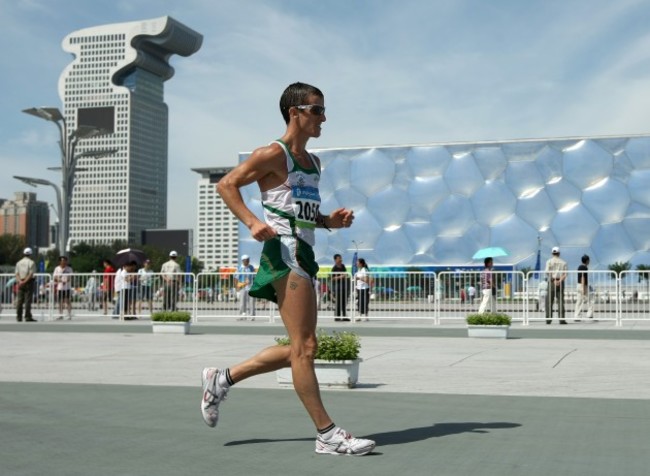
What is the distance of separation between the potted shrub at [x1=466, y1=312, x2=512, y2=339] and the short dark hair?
908 centimetres

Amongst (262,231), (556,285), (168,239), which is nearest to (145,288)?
(556,285)

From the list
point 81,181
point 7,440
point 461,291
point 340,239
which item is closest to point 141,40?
point 81,181

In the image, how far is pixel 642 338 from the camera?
1286cm

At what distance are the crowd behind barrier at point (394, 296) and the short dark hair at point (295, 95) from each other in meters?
13.3

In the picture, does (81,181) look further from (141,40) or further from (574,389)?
(574,389)

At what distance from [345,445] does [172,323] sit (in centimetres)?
1094

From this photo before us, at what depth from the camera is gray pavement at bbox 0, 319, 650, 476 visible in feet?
12.3

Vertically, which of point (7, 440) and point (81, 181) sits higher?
point (81, 181)

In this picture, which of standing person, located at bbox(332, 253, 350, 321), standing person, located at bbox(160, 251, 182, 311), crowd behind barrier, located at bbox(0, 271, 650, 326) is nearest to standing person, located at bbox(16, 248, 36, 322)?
crowd behind barrier, located at bbox(0, 271, 650, 326)

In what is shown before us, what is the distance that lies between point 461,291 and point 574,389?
11680 millimetres

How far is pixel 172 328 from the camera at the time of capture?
1455cm

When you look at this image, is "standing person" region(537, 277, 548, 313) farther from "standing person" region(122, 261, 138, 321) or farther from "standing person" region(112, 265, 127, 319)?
"standing person" region(112, 265, 127, 319)

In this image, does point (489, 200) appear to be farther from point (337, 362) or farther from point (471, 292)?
point (337, 362)

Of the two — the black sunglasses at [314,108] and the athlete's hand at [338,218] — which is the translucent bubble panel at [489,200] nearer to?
the athlete's hand at [338,218]
